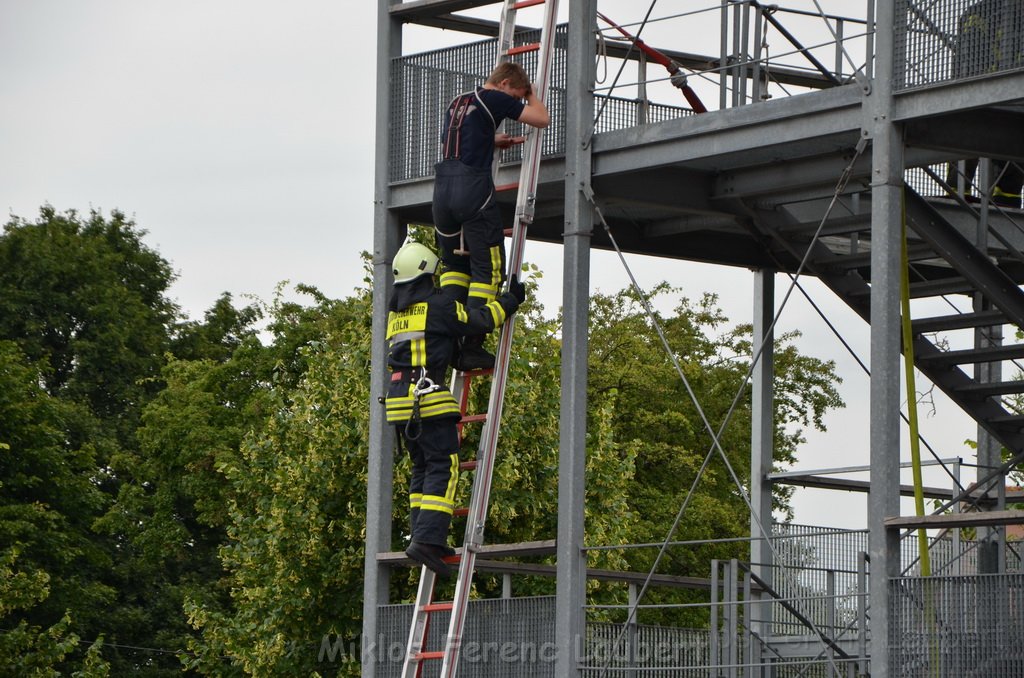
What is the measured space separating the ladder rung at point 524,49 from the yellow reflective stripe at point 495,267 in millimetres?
1760

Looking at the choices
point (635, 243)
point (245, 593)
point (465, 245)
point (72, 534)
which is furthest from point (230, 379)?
point (465, 245)

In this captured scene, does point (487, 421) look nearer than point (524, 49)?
Yes

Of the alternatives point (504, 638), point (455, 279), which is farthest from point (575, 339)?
point (504, 638)

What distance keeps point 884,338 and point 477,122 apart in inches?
144

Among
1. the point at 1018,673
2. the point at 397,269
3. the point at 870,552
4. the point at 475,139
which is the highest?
the point at 475,139

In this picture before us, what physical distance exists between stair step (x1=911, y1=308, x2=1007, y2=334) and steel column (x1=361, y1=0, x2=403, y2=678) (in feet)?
14.5

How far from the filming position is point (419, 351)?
13398mm

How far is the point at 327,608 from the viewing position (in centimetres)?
2656

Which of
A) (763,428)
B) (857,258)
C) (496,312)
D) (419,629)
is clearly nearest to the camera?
(496,312)

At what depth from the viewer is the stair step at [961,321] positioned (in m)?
15.0

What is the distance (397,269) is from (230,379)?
32.4m

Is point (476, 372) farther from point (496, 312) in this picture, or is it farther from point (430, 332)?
point (496, 312)

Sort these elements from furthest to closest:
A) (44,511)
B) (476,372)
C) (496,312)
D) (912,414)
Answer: (44,511) → (476,372) → (496,312) → (912,414)

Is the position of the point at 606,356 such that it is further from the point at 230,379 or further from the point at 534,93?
the point at 534,93
